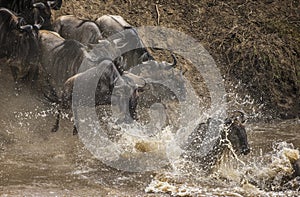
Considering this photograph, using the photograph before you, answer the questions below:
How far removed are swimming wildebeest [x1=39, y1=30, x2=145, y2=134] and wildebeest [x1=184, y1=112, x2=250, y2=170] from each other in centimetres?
105

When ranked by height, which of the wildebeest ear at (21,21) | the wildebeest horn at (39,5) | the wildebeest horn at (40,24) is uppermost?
the wildebeest horn at (39,5)

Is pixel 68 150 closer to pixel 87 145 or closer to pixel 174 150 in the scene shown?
pixel 87 145

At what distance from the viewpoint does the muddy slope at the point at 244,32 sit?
10758mm

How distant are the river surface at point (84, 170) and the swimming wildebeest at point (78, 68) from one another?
353mm


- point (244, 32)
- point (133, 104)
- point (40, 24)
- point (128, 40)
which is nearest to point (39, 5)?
point (40, 24)

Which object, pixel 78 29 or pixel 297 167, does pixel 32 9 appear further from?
pixel 297 167

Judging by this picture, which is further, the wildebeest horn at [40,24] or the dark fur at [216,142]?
the wildebeest horn at [40,24]

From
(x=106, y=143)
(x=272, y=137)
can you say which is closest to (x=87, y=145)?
(x=106, y=143)

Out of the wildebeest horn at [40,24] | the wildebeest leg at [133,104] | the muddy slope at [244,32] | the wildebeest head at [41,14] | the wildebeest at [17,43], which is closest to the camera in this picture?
the wildebeest leg at [133,104]

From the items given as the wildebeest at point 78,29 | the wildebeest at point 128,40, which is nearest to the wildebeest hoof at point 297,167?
the wildebeest at point 128,40

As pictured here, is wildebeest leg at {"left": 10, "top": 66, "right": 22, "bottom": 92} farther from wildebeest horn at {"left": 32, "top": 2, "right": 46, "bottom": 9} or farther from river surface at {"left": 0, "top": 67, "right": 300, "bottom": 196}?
wildebeest horn at {"left": 32, "top": 2, "right": 46, "bottom": 9}

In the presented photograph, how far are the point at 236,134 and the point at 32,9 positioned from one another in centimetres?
358

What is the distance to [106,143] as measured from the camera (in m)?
8.26

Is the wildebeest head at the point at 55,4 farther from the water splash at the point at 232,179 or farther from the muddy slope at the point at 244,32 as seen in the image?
the water splash at the point at 232,179
